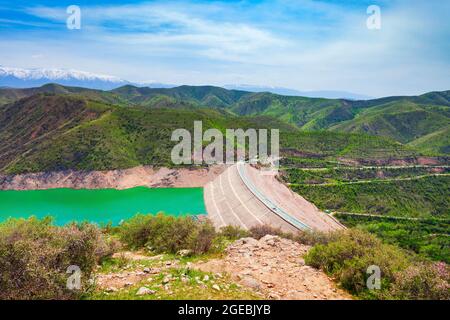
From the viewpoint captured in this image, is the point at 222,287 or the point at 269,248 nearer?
the point at 222,287

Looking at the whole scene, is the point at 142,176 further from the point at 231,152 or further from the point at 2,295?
the point at 2,295

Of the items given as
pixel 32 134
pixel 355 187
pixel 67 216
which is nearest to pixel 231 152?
pixel 355 187

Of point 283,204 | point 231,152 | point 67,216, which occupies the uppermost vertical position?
point 231,152

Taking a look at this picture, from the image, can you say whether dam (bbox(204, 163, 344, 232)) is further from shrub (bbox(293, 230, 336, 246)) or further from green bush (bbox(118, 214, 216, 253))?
green bush (bbox(118, 214, 216, 253))

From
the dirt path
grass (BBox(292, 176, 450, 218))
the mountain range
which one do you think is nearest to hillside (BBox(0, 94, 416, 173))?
the mountain range

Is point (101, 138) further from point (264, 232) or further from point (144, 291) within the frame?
point (144, 291)

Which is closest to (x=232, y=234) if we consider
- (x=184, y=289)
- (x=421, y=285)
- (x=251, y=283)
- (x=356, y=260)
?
(x=356, y=260)
